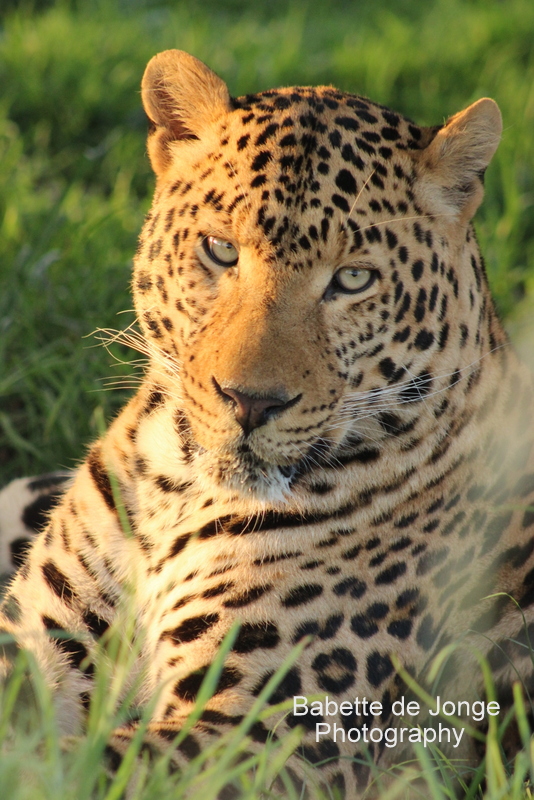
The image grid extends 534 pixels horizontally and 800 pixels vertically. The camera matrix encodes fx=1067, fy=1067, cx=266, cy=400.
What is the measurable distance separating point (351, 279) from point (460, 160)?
1.97 ft

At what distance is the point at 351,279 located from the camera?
3.53m

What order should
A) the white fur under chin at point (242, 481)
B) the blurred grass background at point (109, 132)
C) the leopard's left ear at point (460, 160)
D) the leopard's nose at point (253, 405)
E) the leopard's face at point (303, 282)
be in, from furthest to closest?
the blurred grass background at point (109, 132) → the leopard's left ear at point (460, 160) → the white fur under chin at point (242, 481) → the leopard's face at point (303, 282) → the leopard's nose at point (253, 405)

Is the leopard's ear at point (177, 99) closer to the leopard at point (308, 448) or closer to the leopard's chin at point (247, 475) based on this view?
the leopard at point (308, 448)

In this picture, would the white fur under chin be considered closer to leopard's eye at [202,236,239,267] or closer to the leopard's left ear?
leopard's eye at [202,236,239,267]

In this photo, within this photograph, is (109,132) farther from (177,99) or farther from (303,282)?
(303,282)

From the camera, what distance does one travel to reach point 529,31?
10.4 metres

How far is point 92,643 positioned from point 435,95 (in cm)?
678

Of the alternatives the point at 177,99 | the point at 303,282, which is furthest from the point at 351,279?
the point at 177,99

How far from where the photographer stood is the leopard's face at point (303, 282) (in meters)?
3.35

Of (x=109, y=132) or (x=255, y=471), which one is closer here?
(x=255, y=471)

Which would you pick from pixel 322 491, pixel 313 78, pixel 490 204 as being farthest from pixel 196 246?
pixel 313 78

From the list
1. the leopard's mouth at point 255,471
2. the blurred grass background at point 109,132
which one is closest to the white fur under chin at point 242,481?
the leopard's mouth at point 255,471

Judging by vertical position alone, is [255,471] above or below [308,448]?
below

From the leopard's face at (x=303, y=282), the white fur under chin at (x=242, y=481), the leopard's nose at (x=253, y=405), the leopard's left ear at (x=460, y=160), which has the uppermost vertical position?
the leopard's left ear at (x=460, y=160)
